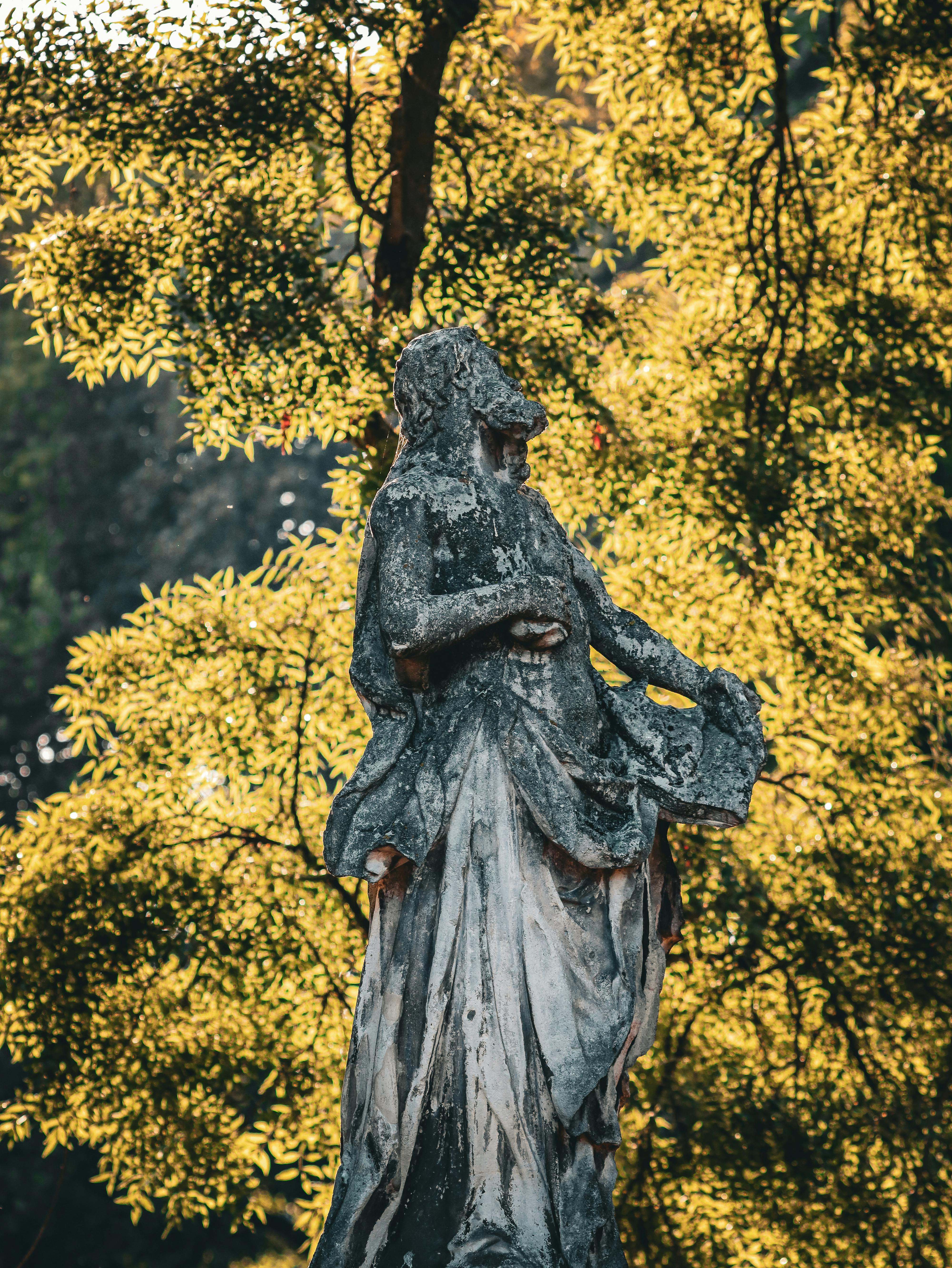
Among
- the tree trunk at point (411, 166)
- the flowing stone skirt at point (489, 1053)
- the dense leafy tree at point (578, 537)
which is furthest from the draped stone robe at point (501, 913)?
the tree trunk at point (411, 166)

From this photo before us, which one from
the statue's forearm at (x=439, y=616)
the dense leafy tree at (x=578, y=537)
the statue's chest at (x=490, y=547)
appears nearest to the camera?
the statue's forearm at (x=439, y=616)

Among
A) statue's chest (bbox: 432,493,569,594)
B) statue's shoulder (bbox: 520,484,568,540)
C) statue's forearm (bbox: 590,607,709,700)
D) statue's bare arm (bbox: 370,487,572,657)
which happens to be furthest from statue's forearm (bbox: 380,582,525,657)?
statue's forearm (bbox: 590,607,709,700)

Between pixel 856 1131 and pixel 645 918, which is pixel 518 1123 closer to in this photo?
pixel 645 918

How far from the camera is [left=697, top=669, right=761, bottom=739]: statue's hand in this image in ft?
13.1

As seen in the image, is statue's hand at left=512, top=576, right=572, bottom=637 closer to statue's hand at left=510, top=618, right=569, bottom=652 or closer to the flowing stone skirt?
statue's hand at left=510, top=618, right=569, bottom=652

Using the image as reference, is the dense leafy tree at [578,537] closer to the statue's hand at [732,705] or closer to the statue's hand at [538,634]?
the statue's hand at [732,705]

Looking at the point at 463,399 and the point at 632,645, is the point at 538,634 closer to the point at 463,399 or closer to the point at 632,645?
the point at 632,645

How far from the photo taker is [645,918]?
381 centimetres

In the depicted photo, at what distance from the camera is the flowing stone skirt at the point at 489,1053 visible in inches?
131

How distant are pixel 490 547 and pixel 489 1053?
131cm

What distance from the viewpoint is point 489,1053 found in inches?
135

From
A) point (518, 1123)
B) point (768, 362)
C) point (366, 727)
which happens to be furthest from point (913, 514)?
point (518, 1123)

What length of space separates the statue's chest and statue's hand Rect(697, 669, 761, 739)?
529mm

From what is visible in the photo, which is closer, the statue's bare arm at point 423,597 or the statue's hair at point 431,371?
the statue's bare arm at point 423,597
